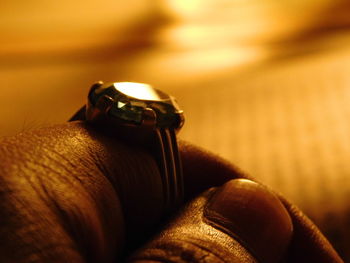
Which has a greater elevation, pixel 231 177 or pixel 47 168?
pixel 47 168

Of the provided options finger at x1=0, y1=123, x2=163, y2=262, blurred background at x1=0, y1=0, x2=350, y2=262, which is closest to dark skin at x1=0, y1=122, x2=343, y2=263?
finger at x1=0, y1=123, x2=163, y2=262

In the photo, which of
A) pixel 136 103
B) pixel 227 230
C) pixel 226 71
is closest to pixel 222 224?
pixel 227 230

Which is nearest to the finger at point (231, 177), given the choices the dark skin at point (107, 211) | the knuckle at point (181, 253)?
the dark skin at point (107, 211)

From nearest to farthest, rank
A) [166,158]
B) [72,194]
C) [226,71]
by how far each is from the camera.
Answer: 1. [72,194]
2. [166,158]
3. [226,71]

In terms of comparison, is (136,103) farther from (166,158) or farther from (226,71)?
(226,71)

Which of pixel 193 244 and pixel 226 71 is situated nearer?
pixel 193 244

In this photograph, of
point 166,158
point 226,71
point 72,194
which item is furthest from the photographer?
point 226,71

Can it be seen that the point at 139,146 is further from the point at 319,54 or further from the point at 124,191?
the point at 319,54
